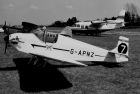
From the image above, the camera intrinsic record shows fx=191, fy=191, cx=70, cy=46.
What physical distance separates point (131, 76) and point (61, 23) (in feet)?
354

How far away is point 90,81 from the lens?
8484mm

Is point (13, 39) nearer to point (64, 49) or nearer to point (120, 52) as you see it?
point (64, 49)

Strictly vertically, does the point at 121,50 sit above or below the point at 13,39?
below

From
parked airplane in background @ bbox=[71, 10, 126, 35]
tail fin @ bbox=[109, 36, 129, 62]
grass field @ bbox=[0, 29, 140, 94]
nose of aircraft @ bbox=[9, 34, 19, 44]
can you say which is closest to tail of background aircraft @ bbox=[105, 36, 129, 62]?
tail fin @ bbox=[109, 36, 129, 62]

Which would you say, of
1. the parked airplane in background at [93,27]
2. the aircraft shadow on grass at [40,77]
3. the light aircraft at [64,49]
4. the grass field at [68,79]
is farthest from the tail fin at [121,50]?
the parked airplane in background at [93,27]

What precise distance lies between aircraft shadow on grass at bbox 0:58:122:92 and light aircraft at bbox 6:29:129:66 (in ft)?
2.54

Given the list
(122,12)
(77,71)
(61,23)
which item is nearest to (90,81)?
(77,71)

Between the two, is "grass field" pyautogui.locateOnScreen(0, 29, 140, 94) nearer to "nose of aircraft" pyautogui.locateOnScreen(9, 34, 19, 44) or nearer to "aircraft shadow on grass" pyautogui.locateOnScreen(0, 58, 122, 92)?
"aircraft shadow on grass" pyautogui.locateOnScreen(0, 58, 122, 92)

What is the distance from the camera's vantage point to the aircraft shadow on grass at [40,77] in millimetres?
7581

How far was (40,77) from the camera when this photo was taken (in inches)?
352

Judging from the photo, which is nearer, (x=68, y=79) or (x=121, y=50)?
(x=68, y=79)

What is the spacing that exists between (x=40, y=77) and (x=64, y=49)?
1.92m

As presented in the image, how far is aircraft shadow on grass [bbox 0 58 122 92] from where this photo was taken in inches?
298

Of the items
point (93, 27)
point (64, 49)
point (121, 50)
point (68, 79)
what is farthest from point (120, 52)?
point (93, 27)
